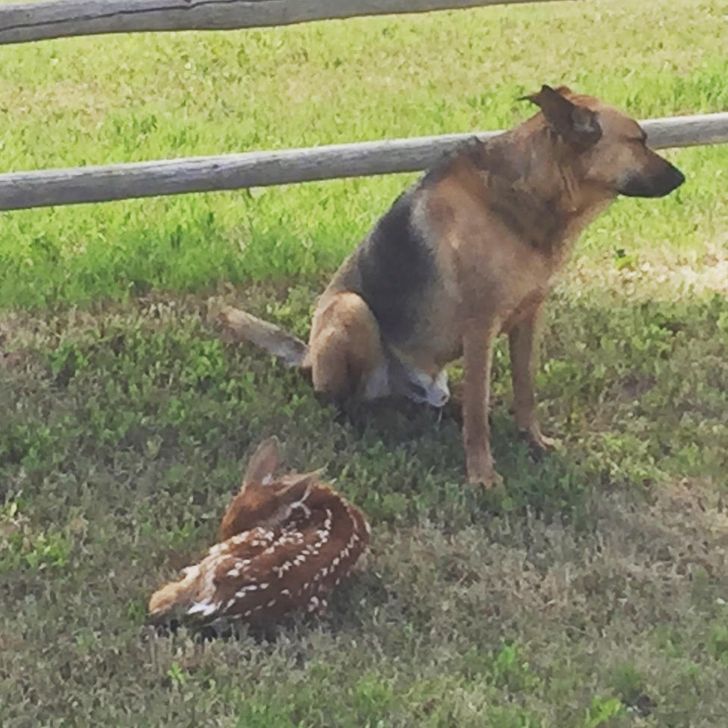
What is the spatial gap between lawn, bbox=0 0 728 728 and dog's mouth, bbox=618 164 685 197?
3.24ft

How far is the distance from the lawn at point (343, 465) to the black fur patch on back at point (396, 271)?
379 millimetres

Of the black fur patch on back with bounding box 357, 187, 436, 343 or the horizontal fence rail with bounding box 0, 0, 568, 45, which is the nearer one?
the black fur patch on back with bounding box 357, 187, 436, 343

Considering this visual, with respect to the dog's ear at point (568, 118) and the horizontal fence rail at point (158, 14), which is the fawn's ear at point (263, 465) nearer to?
the dog's ear at point (568, 118)

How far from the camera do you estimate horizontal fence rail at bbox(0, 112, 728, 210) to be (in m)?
6.21

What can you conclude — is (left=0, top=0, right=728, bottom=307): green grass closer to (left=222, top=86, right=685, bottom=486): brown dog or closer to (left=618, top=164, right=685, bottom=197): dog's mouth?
(left=222, top=86, right=685, bottom=486): brown dog

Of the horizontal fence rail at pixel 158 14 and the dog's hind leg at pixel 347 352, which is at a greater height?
the horizontal fence rail at pixel 158 14

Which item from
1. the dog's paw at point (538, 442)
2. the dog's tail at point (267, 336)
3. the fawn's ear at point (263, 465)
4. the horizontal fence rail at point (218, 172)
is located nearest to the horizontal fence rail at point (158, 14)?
the horizontal fence rail at point (218, 172)

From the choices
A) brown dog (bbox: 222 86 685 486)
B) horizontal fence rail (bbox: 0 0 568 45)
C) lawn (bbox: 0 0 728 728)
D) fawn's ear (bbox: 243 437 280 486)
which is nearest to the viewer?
lawn (bbox: 0 0 728 728)

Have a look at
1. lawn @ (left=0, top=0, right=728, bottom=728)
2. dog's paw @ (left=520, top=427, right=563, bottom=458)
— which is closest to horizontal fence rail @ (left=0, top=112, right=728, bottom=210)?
lawn @ (left=0, top=0, right=728, bottom=728)

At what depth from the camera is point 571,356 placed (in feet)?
21.3

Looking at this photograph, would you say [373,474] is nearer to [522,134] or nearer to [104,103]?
[522,134]

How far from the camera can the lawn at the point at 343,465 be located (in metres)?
4.26

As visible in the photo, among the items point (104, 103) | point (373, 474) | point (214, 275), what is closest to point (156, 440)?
point (373, 474)

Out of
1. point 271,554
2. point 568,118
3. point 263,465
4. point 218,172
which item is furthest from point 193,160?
point 271,554
